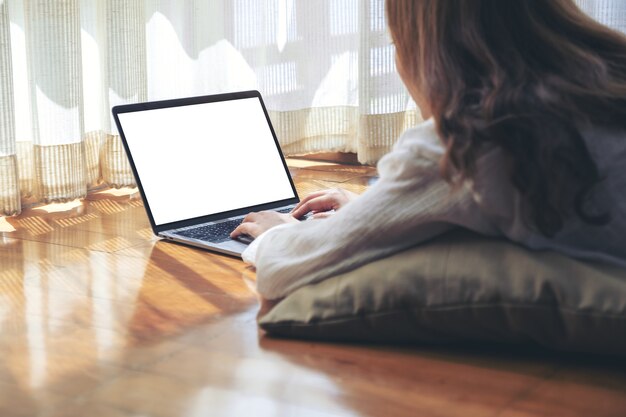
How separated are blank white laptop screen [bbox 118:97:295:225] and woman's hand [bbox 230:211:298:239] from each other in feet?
0.50

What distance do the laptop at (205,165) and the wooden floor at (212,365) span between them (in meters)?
0.17

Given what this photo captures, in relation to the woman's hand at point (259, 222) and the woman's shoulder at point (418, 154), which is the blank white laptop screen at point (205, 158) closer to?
the woman's hand at point (259, 222)

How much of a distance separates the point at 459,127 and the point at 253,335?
0.39 meters

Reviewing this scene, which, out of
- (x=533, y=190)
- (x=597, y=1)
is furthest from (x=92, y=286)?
(x=597, y=1)

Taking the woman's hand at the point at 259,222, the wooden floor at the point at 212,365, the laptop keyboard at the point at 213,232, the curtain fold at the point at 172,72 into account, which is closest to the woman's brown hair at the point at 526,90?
the wooden floor at the point at 212,365

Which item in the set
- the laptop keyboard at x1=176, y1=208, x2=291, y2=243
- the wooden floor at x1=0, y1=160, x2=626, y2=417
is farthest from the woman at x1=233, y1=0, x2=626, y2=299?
the laptop keyboard at x1=176, y1=208, x2=291, y2=243

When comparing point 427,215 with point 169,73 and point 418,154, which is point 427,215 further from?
point 169,73


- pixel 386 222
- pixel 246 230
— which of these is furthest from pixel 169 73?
pixel 386 222

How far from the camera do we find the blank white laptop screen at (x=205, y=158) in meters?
1.73

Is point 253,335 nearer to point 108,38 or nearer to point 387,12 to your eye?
point 387,12

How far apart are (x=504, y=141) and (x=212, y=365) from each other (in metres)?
0.43

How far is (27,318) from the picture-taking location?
1356mm

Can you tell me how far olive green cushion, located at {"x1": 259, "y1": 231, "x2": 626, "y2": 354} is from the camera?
3.66 feet

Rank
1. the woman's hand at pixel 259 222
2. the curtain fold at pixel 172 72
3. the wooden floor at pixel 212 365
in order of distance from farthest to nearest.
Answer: the curtain fold at pixel 172 72 → the woman's hand at pixel 259 222 → the wooden floor at pixel 212 365
